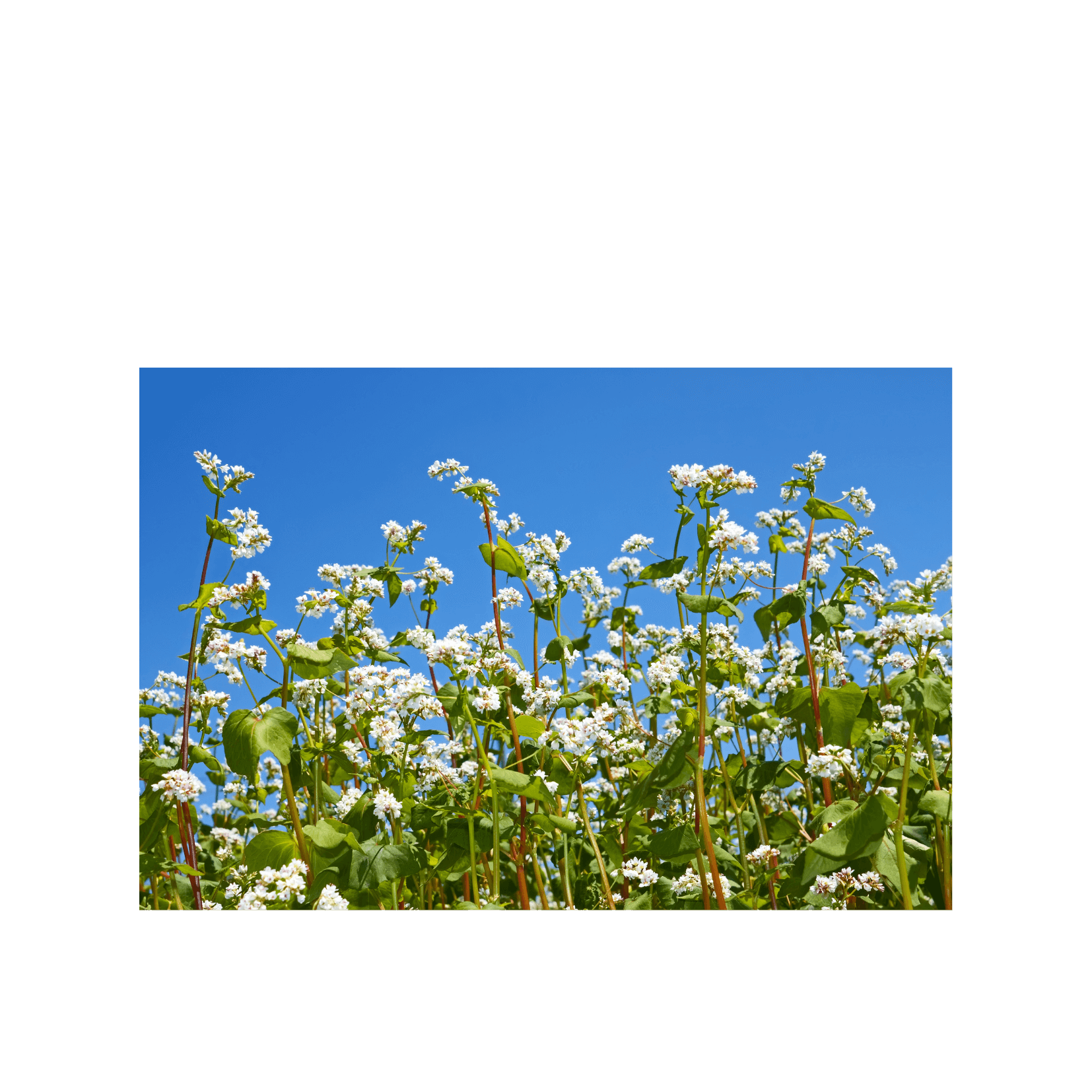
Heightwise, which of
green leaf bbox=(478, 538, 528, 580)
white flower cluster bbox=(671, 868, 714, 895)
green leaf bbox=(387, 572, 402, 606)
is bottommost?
white flower cluster bbox=(671, 868, 714, 895)

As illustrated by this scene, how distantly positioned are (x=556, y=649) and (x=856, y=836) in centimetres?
97

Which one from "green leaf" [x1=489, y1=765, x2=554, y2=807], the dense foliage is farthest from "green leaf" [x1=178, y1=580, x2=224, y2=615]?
"green leaf" [x1=489, y1=765, x2=554, y2=807]

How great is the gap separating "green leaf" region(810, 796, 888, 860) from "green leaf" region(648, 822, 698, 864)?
0.29 metres

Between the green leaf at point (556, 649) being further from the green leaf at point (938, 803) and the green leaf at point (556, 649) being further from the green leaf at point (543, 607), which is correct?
the green leaf at point (938, 803)

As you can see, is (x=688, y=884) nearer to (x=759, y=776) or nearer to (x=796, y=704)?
(x=759, y=776)

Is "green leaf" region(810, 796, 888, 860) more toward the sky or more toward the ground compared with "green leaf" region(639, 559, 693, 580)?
more toward the ground

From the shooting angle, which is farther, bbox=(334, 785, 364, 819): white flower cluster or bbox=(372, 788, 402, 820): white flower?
bbox=(334, 785, 364, 819): white flower cluster

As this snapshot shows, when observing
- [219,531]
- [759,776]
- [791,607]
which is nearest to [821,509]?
[791,607]

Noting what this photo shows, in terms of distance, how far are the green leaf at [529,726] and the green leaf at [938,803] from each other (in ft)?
3.19

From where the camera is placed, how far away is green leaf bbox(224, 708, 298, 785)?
1.80m

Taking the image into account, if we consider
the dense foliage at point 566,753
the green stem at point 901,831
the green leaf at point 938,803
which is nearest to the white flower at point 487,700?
the dense foliage at point 566,753

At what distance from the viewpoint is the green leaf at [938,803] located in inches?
77.2

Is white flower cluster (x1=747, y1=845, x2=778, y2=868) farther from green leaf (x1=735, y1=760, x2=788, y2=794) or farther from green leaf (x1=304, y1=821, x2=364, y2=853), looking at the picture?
green leaf (x1=304, y1=821, x2=364, y2=853)
